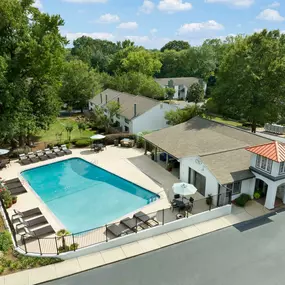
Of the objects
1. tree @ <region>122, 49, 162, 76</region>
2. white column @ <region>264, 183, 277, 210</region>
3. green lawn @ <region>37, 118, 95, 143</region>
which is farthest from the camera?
tree @ <region>122, 49, 162, 76</region>

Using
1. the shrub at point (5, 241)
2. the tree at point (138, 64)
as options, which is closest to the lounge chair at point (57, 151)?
the shrub at point (5, 241)

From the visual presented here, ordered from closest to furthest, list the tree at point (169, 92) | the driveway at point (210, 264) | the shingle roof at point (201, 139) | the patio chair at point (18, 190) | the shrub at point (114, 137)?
the driveway at point (210, 264) < the patio chair at point (18, 190) < the shingle roof at point (201, 139) < the shrub at point (114, 137) < the tree at point (169, 92)

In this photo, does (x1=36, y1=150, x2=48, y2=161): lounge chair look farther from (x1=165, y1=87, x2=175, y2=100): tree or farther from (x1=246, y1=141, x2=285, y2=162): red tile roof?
(x1=165, y1=87, x2=175, y2=100): tree

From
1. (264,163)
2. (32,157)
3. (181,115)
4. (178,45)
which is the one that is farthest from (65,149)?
(178,45)

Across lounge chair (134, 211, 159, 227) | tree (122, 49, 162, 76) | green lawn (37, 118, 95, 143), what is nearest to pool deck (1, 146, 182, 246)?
lounge chair (134, 211, 159, 227)

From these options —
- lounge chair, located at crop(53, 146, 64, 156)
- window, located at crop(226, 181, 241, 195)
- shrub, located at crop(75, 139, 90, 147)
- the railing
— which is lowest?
the railing

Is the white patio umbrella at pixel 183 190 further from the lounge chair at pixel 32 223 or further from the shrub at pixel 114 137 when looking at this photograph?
the shrub at pixel 114 137

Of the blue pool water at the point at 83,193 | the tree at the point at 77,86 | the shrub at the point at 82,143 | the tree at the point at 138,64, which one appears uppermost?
the tree at the point at 138,64
